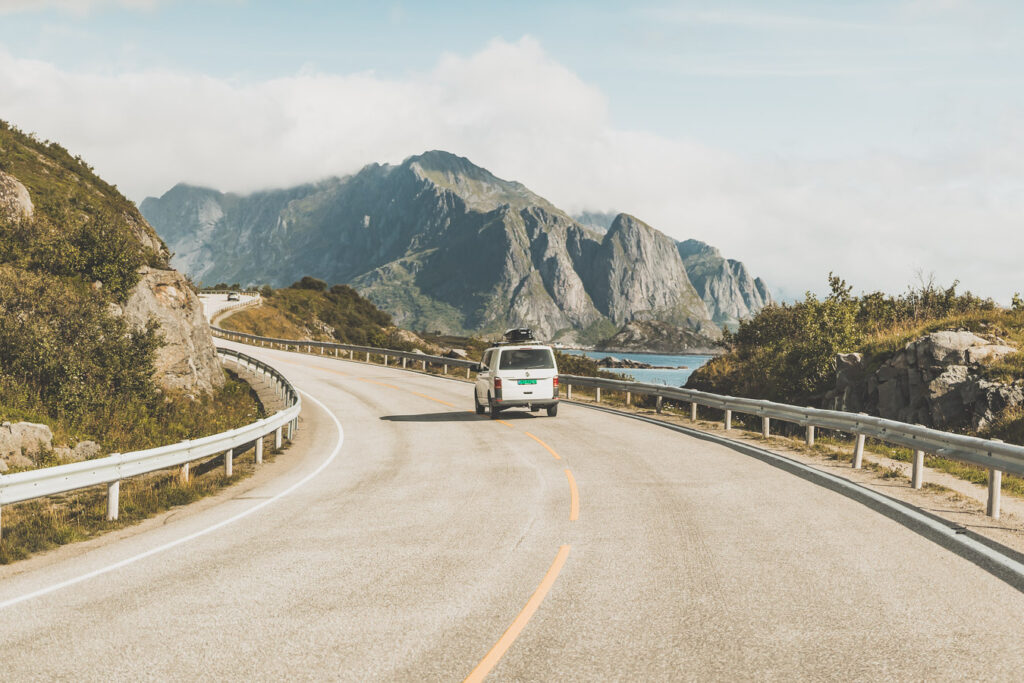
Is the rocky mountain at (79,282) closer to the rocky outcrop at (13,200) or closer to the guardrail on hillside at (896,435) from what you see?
the rocky outcrop at (13,200)

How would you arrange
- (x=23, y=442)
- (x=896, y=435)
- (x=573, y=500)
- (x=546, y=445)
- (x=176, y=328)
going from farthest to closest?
1. (x=176, y=328)
2. (x=546, y=445)
3. (x=23, y=442)
4. (x=896, y=435)
5. (x=573, y=500)

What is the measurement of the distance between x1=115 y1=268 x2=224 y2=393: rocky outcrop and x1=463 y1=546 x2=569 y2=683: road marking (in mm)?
18292

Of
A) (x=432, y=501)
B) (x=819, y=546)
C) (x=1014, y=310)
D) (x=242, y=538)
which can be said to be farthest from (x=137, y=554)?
(x=1014, y=310)

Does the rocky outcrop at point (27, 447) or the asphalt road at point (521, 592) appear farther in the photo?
the rocky outcrop at point (27, 447)

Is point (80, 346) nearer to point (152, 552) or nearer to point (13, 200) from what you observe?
point (13, 200)

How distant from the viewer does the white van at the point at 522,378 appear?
20109mm

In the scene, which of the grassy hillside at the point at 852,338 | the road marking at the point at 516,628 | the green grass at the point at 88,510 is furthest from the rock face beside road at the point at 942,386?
the green grass at the point at 88,510

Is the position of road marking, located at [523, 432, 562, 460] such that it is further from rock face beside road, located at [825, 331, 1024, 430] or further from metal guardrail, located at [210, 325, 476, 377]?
metal guardrail, located at [210, 325, 476, 377]

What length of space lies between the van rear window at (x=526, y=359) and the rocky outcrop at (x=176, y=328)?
396 inches

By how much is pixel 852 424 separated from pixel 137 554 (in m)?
11.5

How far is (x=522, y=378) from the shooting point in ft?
66.0

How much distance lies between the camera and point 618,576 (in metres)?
6.22

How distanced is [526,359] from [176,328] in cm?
1233

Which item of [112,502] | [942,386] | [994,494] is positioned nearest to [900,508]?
[994,494]
